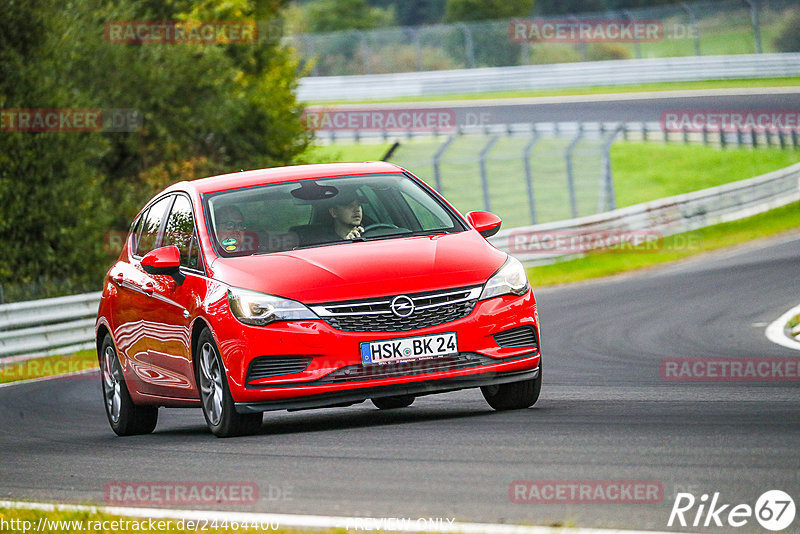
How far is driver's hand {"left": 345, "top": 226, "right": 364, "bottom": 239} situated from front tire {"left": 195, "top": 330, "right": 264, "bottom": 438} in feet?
3.79

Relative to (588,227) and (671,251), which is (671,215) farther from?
(588,227)

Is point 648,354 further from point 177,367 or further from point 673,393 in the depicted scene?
point 177,367

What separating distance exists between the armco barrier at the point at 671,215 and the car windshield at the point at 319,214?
15.7 metres

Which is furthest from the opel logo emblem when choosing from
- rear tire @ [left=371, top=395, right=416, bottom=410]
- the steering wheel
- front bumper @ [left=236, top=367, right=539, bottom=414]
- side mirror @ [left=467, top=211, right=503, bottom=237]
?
rear tire @ [left=371, top=395, right=416, bottom=410]

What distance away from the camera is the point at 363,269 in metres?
8.39

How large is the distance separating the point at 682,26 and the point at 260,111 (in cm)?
1921

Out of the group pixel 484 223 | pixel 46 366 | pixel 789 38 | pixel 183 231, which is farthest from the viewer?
pixel 789 38

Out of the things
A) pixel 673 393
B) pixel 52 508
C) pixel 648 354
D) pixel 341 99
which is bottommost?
pixel 341 99

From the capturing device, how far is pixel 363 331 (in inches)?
324

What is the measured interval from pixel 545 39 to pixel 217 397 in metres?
46.1

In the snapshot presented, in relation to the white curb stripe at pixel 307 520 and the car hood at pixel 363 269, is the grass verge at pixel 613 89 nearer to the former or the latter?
the car hood at pixel 363 269

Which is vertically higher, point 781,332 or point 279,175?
point 279,175

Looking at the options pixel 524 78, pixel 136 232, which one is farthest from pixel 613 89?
pixel 136 232

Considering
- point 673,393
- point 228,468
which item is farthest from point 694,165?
point 228,468
